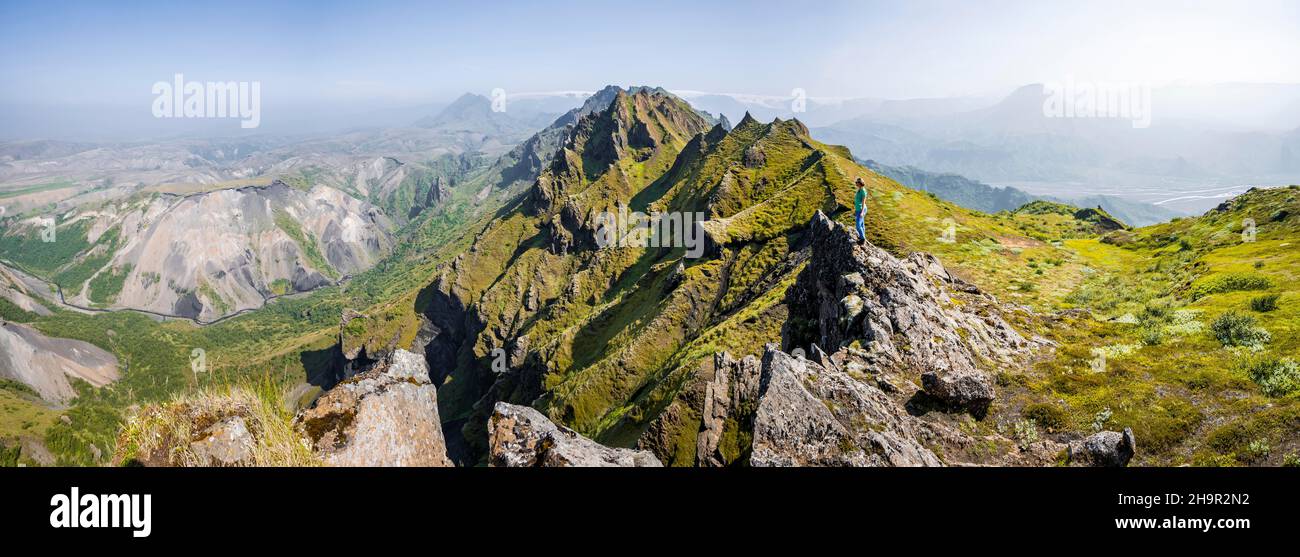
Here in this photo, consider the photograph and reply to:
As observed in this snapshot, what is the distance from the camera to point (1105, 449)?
11594 mm

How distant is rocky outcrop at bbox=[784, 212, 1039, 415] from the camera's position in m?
15.1

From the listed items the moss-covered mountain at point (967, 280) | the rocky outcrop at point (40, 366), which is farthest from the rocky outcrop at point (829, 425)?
the rocky outcrop at point (40, 366)

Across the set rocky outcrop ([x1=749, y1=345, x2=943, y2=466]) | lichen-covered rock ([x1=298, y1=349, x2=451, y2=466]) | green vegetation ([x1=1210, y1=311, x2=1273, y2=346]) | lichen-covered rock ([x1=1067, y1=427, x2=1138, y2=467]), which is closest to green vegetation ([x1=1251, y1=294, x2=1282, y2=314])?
green vegetation ([x1=1210, y1=311, x2=1273, y2=346])

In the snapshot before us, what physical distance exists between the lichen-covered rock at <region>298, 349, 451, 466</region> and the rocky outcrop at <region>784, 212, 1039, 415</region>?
1403cm

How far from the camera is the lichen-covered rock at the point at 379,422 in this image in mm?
9633

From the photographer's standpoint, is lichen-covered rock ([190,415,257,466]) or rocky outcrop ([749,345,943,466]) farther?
rocky outcrop ([749,345,943,466])

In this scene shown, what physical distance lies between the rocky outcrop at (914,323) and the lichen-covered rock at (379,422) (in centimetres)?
1403

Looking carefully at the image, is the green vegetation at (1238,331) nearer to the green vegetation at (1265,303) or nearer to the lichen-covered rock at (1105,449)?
the green vegetation at (1265,303)

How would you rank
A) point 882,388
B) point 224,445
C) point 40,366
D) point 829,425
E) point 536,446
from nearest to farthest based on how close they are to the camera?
point 224,445 → point 536,446 → point 829,425 → point 882,388 → point 40,366

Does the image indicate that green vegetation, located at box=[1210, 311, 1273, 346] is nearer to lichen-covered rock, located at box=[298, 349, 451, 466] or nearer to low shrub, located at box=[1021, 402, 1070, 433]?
low shrub, located at box=[1021, 402, 1070, 433]

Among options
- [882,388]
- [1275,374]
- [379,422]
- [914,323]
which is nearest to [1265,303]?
[1275,374]

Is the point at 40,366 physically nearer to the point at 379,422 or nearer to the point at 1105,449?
the point at 379,422

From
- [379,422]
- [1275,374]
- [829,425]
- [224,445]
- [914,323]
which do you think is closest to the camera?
[224,445]

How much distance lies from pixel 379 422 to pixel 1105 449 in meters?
17.5
